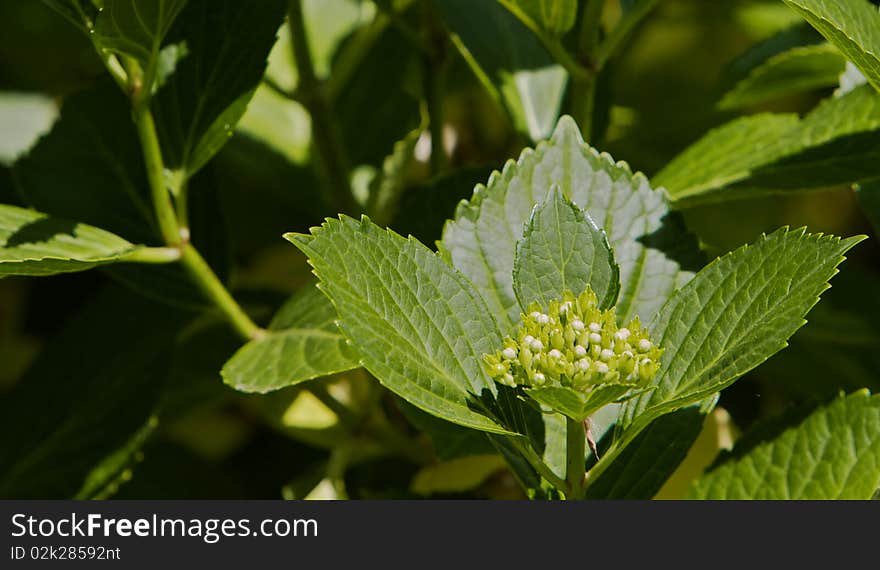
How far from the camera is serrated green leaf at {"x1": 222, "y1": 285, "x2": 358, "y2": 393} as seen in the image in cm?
69

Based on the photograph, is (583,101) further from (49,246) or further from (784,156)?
(49,246)

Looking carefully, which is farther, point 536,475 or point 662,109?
point 662,109

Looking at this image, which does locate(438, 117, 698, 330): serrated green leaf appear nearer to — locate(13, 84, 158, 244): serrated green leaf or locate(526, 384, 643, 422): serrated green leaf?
locate(526, 384, 643, 422): serrated green leaf

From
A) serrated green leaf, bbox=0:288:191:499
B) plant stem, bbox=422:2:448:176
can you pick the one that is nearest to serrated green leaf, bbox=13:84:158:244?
serrated green leaf, bbox=0:288:191:499

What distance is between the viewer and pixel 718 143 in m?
0.84

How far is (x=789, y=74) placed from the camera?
0.87 metres

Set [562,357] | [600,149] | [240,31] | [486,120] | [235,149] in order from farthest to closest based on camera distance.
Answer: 1. [486,120]
2. [235,149]
3. [600,149]
4. [240,31]
5. [562,357]

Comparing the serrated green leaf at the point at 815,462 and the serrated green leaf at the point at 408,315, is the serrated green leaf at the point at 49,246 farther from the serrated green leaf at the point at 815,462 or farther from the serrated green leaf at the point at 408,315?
the serrated green leaf at the point at 815,462

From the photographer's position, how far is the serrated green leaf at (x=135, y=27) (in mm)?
636

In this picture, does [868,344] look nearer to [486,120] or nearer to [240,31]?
[486,120]

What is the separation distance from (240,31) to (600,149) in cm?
31

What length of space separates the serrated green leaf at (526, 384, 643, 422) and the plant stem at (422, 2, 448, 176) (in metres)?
0.47

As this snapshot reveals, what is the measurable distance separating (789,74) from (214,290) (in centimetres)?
47

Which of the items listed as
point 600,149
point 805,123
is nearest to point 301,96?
point 600,149
